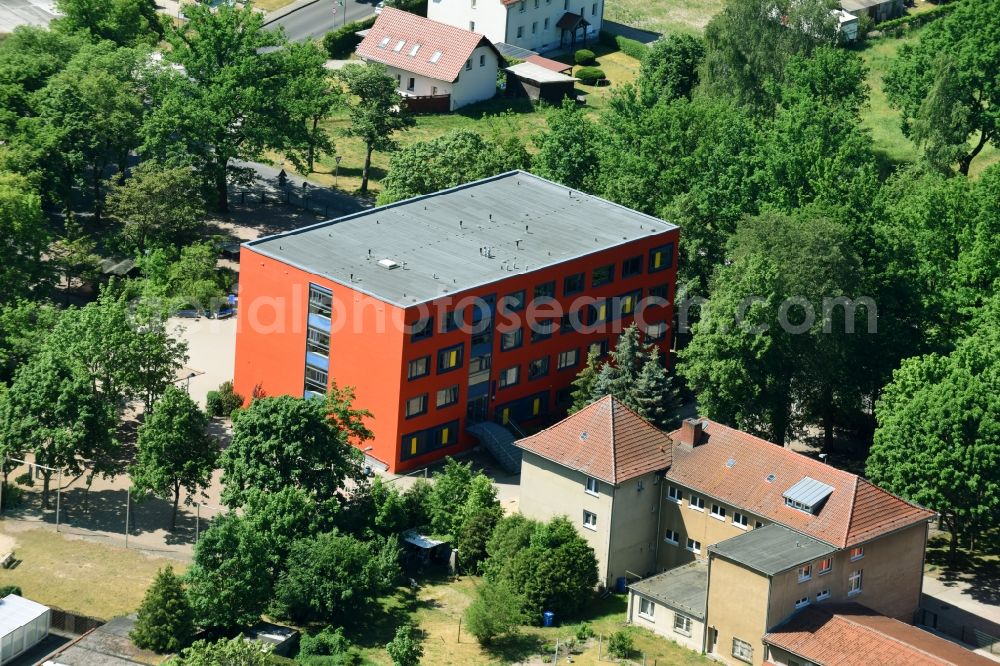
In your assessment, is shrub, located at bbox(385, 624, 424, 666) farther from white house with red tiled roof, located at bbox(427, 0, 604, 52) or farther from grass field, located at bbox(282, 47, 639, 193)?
white house with red tiled roof, located at bbox(427, 0, 604, 52)

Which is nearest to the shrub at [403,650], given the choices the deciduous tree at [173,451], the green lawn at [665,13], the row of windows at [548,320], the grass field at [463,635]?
the grass field at [463,635]

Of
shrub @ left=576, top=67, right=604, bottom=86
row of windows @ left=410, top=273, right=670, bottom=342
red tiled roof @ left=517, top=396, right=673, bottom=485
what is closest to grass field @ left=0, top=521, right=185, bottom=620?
red tiled roof @ left=517, top=396, right=673, bottom=485

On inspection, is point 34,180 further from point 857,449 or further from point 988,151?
point 988,151

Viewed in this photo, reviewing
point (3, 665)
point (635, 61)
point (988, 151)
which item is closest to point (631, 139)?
point (988, 151)

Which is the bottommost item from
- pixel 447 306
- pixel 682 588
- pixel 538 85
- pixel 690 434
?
pixel 682 588

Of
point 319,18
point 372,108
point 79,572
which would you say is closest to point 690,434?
point 79,572

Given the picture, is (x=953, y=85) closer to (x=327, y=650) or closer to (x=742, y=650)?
(x=742, y=650)
